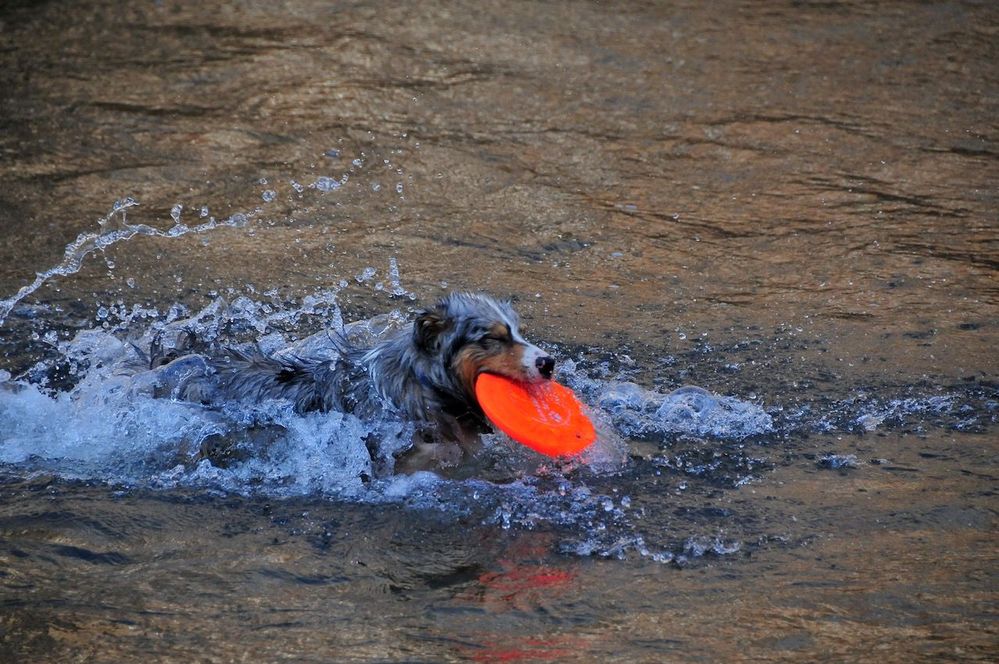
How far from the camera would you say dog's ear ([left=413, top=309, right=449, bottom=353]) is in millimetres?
5832

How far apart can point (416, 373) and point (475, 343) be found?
1.24 feet

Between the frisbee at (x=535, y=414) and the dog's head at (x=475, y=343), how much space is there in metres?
0.06

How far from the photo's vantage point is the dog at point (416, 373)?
18.9ft

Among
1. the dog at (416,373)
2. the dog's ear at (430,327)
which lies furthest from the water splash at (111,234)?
the dog's ear at (430,327)

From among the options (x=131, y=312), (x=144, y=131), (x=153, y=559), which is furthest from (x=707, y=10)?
(x=153, y=559)

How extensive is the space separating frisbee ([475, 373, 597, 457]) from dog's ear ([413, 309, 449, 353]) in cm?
31

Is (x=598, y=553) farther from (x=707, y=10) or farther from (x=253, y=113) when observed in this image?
(x=707, y=10)

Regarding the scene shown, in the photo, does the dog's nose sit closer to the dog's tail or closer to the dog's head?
the dog's head

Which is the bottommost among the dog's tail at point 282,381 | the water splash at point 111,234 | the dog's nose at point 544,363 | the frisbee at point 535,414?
the water splash at point 111,234

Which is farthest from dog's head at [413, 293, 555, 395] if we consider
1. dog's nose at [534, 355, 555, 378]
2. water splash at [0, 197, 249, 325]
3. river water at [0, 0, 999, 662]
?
water splash at [0, 197, 249, 325]

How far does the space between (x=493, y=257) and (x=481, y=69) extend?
366 cm

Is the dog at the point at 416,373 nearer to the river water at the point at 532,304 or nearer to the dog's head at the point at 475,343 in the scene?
the dog's head at the point at 475,343

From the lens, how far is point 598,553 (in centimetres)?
533

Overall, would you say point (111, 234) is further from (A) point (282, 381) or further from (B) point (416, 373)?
(B) point (416, 373)
